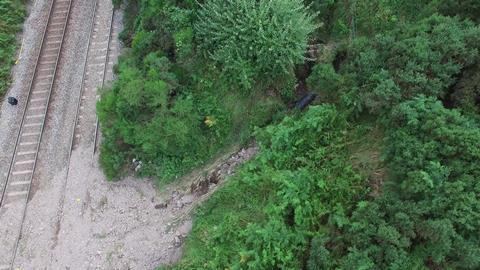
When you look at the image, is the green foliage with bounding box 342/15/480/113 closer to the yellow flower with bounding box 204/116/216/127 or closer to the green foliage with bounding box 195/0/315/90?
the green foliage with bounding box 195/0/315/90

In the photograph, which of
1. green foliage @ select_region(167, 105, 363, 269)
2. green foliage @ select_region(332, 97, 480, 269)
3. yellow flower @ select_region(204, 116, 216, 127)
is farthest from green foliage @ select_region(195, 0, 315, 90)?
green foliage @ select_region(332, 97, 480, 269)

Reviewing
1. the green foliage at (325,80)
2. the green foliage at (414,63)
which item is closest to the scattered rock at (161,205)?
the green foliage at (325,80)

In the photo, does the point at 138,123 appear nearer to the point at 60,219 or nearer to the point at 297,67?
the point at 60,219

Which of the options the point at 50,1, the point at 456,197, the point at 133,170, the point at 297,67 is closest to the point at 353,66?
the point at 297,67

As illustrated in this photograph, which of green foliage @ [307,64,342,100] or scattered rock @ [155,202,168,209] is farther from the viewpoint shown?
scattered rock @ [155,202,168,209]

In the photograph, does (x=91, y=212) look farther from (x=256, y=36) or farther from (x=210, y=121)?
(x=256, y=36)
